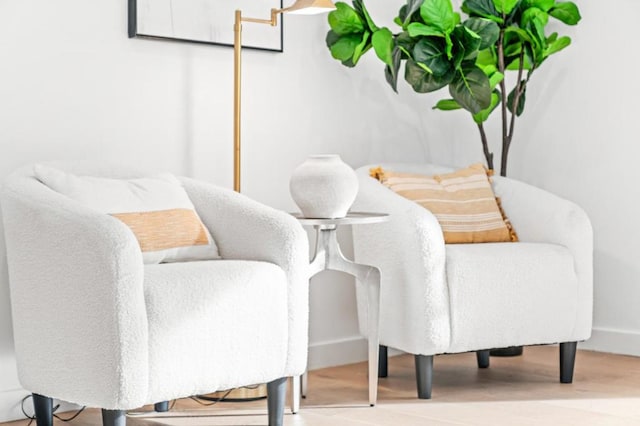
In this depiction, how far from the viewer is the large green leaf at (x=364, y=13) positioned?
12.4 ft

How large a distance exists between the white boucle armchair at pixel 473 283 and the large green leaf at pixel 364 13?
62 centimetres

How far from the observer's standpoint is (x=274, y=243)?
2736 mm

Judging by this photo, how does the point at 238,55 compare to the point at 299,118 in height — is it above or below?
above

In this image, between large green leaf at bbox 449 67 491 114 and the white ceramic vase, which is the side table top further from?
large green leaf at bbox 449 67 491 114

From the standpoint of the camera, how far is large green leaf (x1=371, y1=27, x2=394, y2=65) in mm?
3725

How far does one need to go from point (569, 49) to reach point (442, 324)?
5.53 ft

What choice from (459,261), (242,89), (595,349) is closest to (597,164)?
(595,349)

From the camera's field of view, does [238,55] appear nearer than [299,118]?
Yes

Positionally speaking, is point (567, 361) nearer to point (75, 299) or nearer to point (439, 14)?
point (439, 14)

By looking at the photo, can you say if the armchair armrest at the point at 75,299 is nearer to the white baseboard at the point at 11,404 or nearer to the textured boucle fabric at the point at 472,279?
the white baseboard at the point at 11,404

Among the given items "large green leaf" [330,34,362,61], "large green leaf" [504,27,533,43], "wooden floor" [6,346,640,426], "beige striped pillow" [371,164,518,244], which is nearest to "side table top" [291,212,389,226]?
"beige striped pillow" [371,164,518,244]

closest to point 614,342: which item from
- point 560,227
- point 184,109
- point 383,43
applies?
point 560,227

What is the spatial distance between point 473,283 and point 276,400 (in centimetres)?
83

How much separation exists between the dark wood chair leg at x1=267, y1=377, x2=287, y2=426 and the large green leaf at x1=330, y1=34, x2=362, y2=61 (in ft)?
4.94
